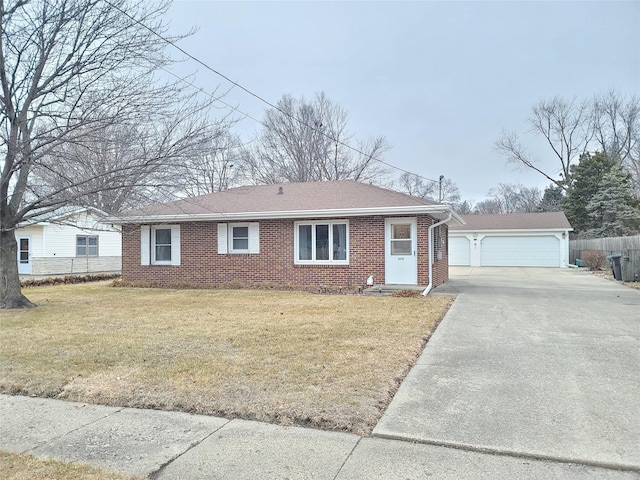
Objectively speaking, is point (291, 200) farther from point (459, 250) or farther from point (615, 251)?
point (459, 250)

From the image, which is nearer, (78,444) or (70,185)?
(78,444)

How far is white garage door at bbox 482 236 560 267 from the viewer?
28500 mm

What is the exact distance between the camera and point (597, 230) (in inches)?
1294

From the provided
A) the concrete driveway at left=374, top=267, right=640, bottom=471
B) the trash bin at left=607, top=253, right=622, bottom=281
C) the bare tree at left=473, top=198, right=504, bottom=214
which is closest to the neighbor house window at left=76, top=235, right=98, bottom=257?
the concrete driveway at left=374, top=267, right=640, bottom=471

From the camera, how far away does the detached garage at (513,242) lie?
93.1ft

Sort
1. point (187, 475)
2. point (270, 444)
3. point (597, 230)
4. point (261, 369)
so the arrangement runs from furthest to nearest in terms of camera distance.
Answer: point (597, 230) → point (261, 369) → point (270, 444) → point (187, 475)

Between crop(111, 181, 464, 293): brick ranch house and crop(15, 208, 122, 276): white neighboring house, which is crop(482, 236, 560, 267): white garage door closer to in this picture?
crop(111, 181, 464, 293): brick ranch house

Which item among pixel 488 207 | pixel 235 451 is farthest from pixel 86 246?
pixel 488 207

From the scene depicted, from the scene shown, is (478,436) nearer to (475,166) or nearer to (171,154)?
(171,154)

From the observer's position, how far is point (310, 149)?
32.7 meters

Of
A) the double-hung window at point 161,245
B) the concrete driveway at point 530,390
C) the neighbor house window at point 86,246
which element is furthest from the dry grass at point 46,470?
the neighbor house window at point 86,246

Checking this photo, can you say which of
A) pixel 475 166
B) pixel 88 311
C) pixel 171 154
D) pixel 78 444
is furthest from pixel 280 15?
pixel 475 166

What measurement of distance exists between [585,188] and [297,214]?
2932 cm

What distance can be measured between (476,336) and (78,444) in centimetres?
574
